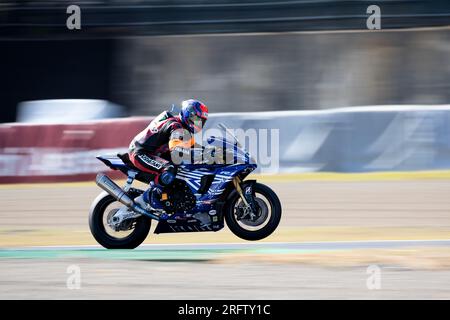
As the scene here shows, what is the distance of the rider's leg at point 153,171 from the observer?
28.5 feet

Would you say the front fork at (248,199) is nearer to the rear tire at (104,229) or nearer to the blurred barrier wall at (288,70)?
the rear tire at (104,229)

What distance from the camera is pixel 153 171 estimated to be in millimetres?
8766

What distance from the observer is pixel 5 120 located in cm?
2259

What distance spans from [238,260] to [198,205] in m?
0.99

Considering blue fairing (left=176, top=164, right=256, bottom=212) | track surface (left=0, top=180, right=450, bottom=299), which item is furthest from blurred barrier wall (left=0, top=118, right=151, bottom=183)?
blue fairing (left=176, top=164, right=256, bottom=212)

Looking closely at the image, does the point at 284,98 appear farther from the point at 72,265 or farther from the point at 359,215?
the point at 72,265

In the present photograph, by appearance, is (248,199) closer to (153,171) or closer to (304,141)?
(153,171)

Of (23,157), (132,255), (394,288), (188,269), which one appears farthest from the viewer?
(23,157)

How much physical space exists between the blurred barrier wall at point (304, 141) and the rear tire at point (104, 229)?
23.1 feet

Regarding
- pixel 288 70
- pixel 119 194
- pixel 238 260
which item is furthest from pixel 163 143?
pixel 288 70

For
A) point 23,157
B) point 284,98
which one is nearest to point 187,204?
point 23,157

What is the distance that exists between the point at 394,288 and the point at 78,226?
5076 mm
